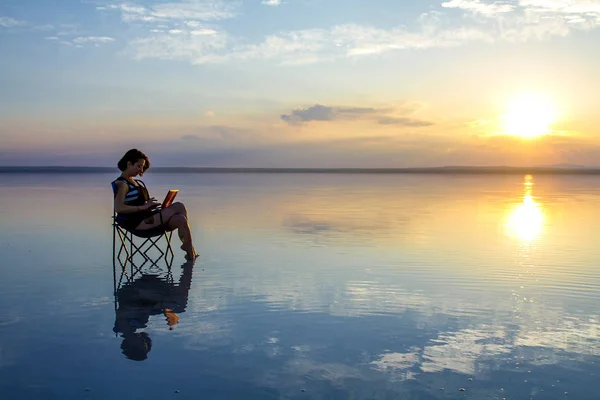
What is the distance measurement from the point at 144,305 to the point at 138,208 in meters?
2.47

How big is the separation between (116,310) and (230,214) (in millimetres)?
10788

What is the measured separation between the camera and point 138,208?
8.44m

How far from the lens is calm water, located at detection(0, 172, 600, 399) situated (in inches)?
160

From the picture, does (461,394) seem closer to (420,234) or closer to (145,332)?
(145,332)

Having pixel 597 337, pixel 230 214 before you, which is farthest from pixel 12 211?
pixel 597 337

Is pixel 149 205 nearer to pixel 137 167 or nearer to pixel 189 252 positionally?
pixel 137 167

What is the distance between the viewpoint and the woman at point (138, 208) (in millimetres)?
8453

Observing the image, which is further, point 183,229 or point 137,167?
point 183,229

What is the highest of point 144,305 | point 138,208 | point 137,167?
point 137,167

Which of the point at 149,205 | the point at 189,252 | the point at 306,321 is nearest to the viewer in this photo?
the point at 306,321

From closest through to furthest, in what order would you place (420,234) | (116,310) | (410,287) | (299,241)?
(116,310), (410,287), (299,241), (420,234)

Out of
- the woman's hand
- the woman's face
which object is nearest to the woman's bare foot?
the woman's hand

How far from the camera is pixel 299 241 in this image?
11.2m

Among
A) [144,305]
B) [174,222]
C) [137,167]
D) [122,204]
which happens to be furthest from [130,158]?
[144,305]
